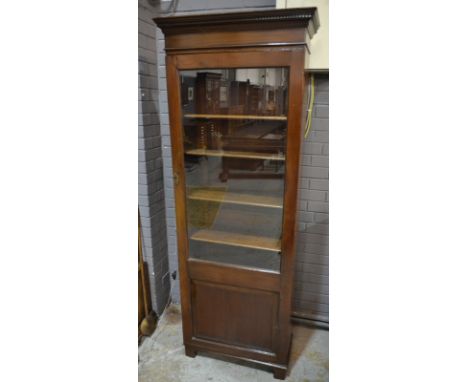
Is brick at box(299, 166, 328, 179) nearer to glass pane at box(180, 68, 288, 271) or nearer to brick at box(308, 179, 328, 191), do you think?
brick at box(308, 179, 328, 191)

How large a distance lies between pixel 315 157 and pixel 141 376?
1490mm

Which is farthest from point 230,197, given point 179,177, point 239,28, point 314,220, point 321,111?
point 239,28

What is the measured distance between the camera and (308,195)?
1.75 metres

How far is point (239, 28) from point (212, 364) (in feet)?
5.49

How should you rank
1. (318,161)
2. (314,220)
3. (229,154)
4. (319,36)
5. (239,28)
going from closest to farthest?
(239,28), (319,36), (229,154), (318,161), (314,220)

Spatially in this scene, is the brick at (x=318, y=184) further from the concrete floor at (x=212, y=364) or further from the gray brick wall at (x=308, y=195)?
the concrete floor at (x=212, y=364)

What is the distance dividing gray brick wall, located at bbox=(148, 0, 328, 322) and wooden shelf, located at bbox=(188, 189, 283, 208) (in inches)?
11.3

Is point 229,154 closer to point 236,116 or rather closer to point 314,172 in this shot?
point 236,116

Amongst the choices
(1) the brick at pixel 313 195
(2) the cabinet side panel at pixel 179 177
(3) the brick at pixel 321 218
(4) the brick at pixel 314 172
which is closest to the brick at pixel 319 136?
(4) the brick at pixel 314 172

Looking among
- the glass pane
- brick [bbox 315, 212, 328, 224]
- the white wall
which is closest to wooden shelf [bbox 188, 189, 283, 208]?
the glass pane

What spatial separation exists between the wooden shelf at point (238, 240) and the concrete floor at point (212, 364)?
704 millimetres

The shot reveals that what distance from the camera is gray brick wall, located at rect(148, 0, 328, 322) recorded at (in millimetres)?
1593
